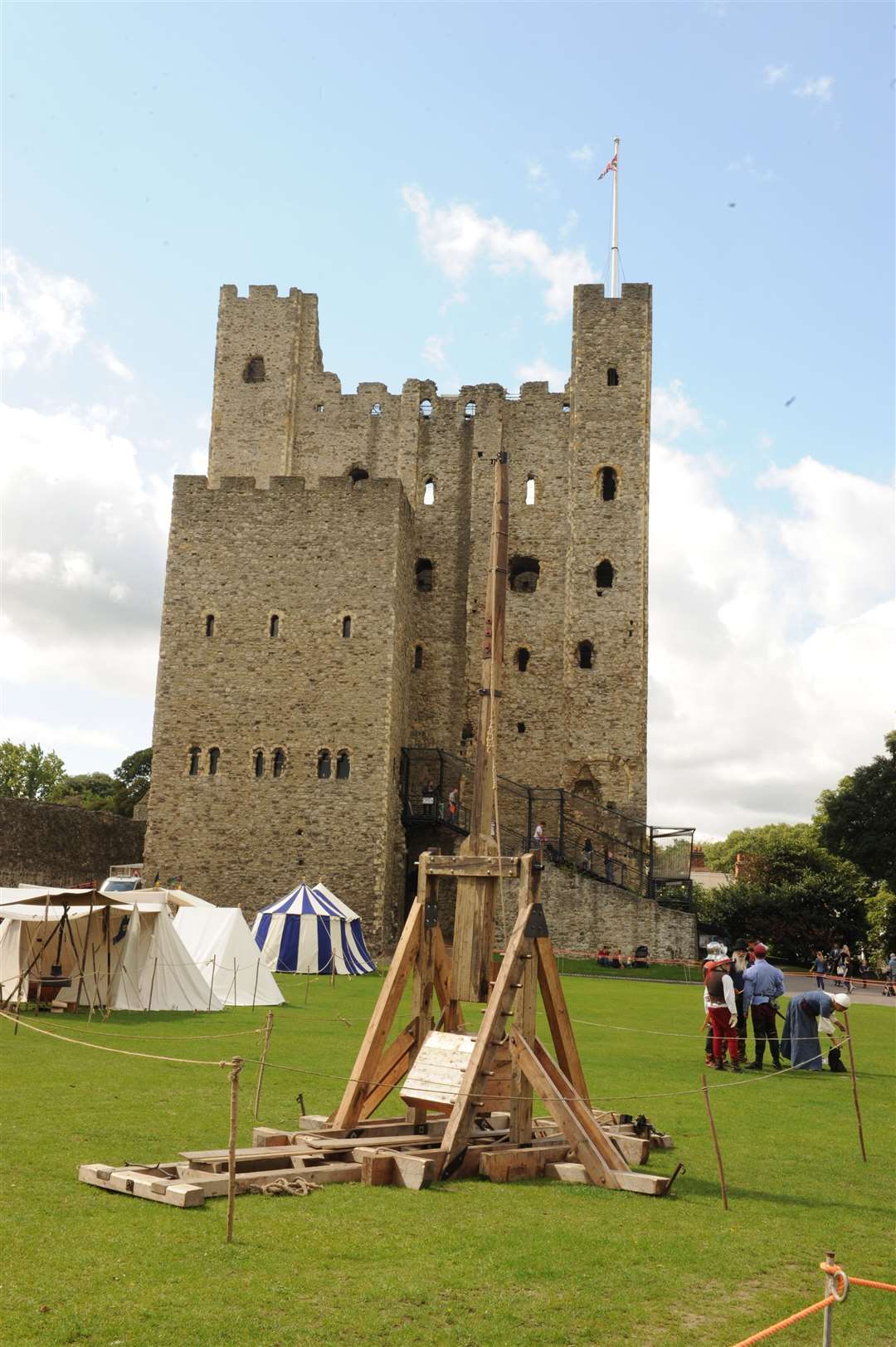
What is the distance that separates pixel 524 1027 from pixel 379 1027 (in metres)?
1.03

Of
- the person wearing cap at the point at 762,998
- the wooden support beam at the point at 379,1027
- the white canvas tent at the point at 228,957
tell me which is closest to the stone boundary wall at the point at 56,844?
the white canvas tent at the point at 228,957

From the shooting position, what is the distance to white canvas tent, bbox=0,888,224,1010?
51.8 ft

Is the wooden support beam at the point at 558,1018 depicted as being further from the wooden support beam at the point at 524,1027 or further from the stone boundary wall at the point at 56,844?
the stone boundary wall at the point at 56,844

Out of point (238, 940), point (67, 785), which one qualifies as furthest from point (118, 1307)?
point (67, 785)

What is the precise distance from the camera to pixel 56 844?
32.0 metres

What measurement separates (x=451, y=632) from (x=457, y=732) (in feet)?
9.77

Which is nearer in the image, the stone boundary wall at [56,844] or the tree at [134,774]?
the stone boundary wall at [56,844]

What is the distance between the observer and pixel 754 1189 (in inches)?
295

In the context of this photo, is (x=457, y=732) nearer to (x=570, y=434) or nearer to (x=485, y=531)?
(x=485, y=531)

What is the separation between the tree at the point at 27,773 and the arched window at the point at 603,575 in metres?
37.2

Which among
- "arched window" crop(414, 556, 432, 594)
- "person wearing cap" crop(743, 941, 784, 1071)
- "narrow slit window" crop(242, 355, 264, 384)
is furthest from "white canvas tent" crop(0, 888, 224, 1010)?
"narrow slit window" crop(242, 355, 264, 384)

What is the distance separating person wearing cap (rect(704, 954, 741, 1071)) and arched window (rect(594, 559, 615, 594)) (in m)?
23.2

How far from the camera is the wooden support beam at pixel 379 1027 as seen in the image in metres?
7.97

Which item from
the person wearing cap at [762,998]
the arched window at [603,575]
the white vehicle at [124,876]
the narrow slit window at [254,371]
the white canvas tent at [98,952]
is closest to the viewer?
the person wearing cap at [762,998]
